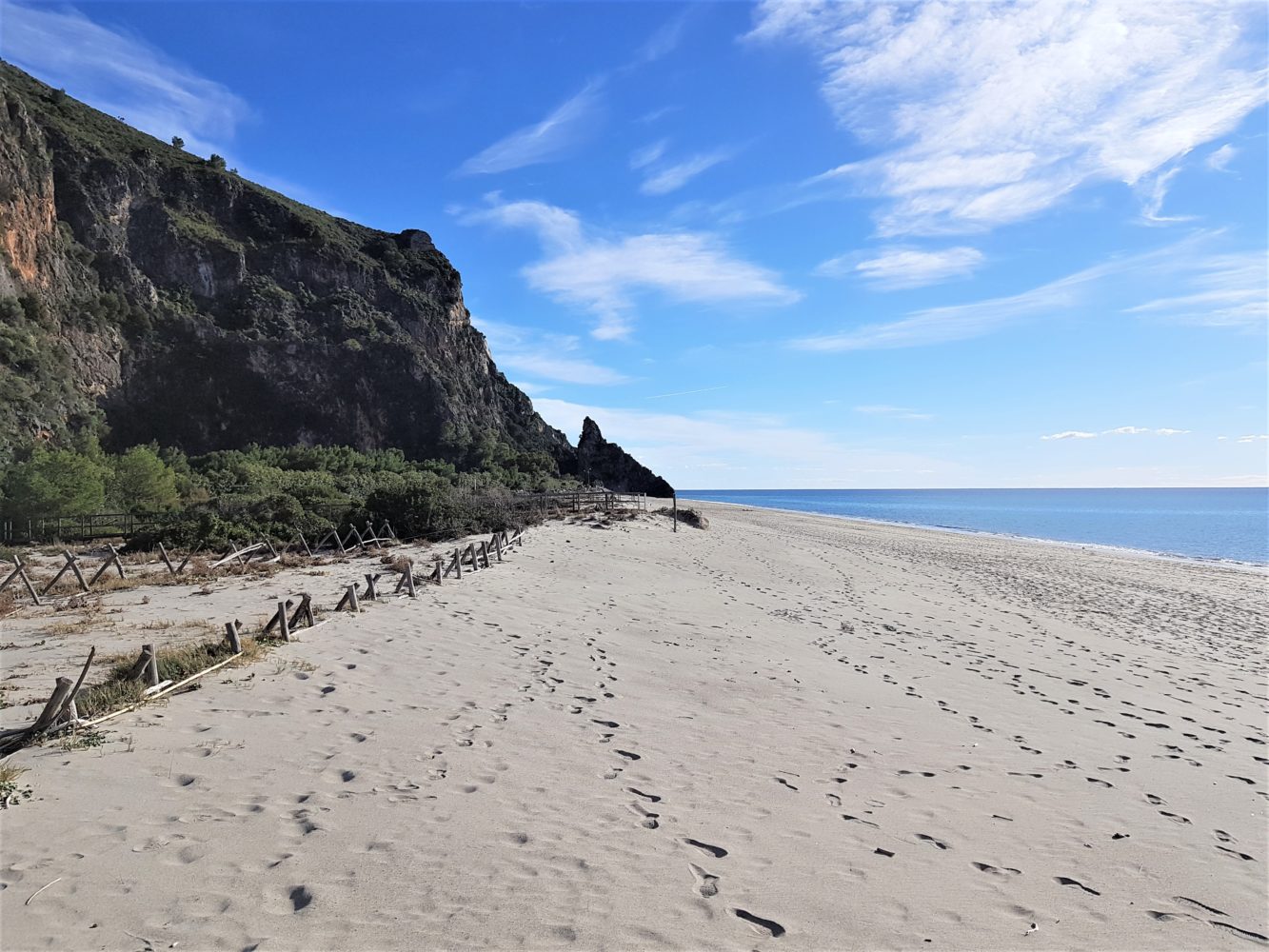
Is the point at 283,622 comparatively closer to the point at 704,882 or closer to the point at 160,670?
the point at 160,670

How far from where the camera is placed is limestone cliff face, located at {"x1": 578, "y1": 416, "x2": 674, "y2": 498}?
8294 centimetres

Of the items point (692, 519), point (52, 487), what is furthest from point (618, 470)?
point (52, 487)

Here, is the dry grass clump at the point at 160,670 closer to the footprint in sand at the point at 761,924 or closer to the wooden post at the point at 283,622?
the wooden post at the point at 283,622

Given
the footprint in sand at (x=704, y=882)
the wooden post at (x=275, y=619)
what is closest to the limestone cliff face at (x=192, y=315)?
the wooden post at (x=275, y=619)

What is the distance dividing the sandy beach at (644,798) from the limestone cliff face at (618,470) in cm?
7098

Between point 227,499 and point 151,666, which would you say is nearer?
point 151,666

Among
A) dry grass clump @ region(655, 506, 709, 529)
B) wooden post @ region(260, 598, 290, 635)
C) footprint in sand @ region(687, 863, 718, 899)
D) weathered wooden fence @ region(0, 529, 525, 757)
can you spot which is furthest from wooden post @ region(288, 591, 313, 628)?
dry grass clump @ region(655, 506, 709, 529)

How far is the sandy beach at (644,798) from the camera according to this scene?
382 centimetres

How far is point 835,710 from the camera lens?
804 cm

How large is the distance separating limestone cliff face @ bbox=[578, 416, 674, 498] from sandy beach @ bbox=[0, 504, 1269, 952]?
70978mm

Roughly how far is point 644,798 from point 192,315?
67.5m

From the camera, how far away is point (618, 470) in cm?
8388

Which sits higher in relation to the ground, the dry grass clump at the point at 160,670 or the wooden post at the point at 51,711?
the wooden post at the point at 51,711

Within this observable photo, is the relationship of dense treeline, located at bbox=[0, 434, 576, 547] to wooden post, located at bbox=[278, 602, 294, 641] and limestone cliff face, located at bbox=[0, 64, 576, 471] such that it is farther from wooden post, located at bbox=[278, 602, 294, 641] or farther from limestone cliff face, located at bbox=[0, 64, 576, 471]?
wooden post, located at bbox=[278, 602, 294, 641]
